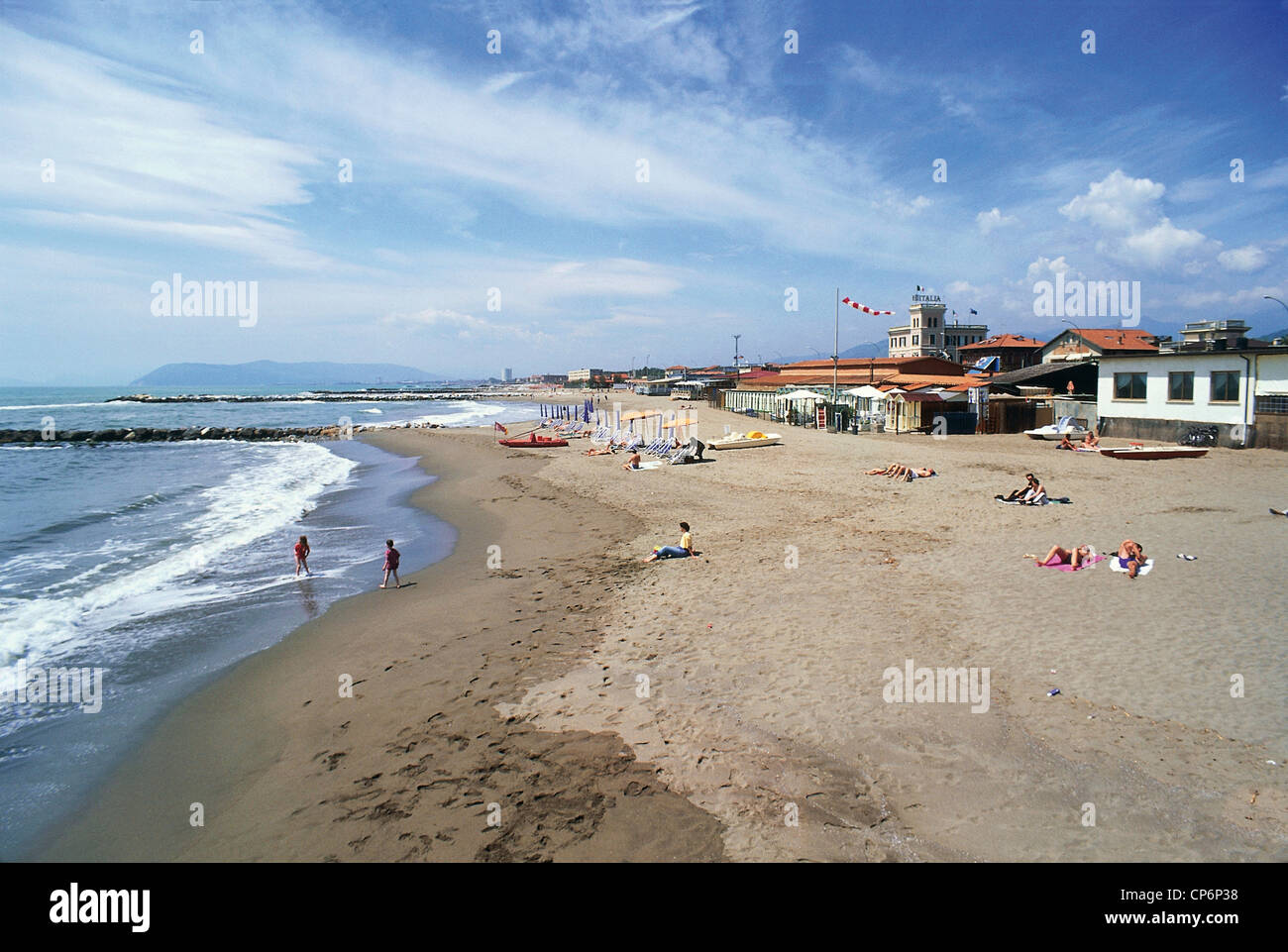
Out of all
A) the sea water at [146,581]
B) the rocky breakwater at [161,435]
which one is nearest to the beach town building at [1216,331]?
the sea water at [146,581]

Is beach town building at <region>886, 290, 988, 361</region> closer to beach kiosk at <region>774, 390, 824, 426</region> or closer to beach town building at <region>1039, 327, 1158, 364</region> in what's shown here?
beach town building at <region>1039, 327, 1158, 364</region>

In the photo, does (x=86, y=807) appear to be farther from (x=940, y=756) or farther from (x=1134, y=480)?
(x=1134, y=480)

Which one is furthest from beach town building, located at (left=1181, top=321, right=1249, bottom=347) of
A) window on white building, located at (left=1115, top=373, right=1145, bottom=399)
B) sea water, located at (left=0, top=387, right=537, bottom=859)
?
sea water, located at (left=0, top=387, right=537, bottom=859)

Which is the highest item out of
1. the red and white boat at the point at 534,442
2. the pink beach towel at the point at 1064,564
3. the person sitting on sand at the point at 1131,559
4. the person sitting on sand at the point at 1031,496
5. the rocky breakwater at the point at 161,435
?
the rocky breakwater at the point at 161,435

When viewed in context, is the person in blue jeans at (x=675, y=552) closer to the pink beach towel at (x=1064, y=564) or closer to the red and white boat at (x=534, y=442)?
the pink beach towel at (x=1064, y=564)

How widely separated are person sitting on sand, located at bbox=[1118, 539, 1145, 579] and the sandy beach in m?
0.27

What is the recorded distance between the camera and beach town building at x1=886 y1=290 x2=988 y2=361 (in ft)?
308

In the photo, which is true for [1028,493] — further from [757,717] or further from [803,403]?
[803,403]

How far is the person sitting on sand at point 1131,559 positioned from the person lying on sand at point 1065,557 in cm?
50

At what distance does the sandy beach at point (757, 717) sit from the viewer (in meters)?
5.08

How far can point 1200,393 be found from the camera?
2516 cm
